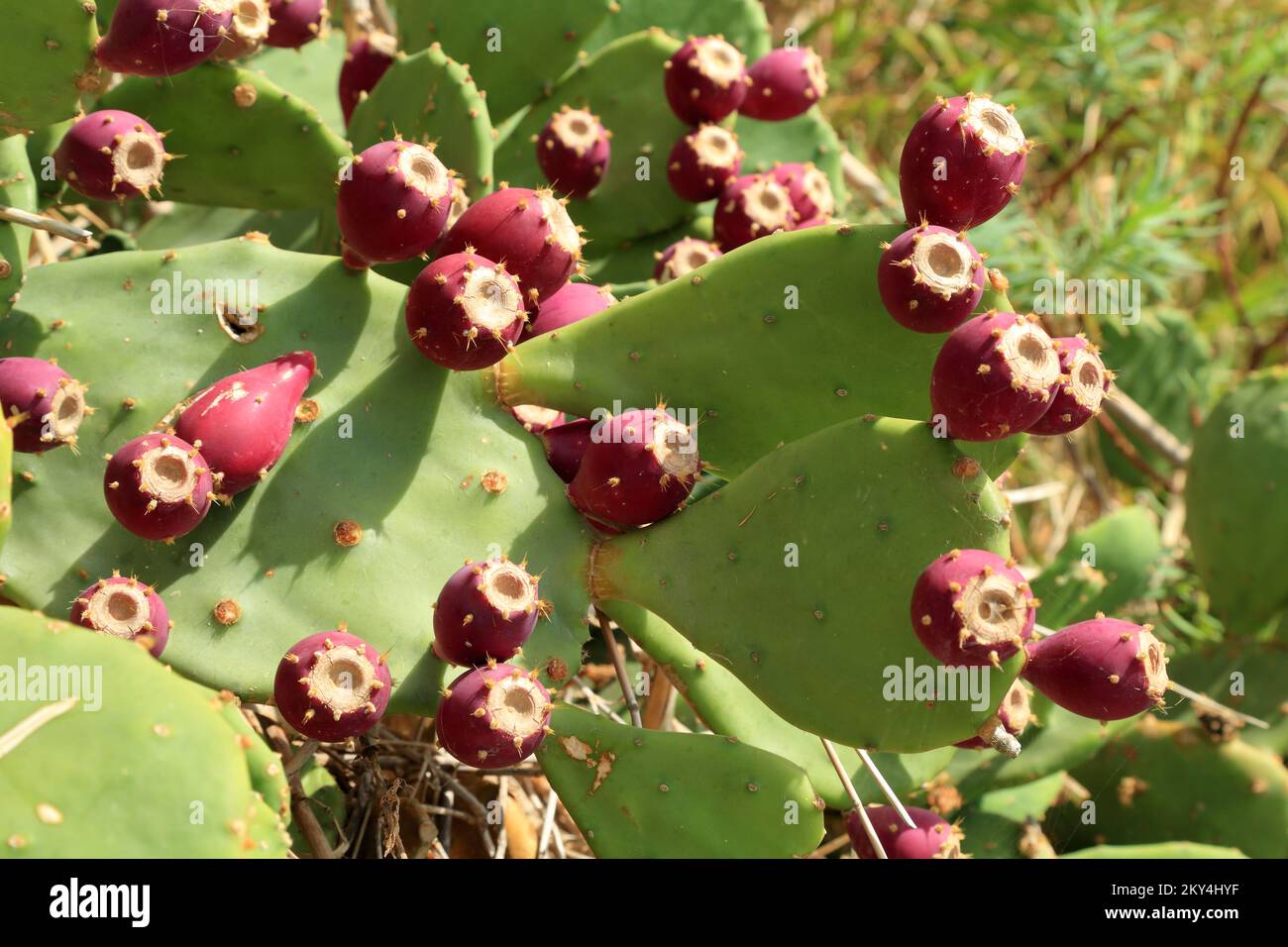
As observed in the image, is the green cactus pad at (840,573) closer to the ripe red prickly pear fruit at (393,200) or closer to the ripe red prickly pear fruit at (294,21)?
the ripe red prickly pear fruit at (393,200)

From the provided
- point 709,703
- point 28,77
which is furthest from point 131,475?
point 709,703

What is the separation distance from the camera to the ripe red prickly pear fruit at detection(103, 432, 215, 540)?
4.09ft

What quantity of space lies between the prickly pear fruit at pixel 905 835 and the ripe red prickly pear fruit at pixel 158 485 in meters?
0.79

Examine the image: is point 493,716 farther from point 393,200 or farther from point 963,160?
point 963,160

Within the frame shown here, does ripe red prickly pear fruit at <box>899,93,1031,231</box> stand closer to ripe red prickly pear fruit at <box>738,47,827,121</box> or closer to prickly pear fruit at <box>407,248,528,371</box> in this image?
prickly pear fruit at <box>407,248,528,371</box>

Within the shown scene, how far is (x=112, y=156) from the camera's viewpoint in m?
1.45

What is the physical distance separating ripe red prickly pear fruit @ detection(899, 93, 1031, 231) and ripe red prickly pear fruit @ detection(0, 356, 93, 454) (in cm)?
87

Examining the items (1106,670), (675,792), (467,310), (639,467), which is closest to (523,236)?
(467,310)

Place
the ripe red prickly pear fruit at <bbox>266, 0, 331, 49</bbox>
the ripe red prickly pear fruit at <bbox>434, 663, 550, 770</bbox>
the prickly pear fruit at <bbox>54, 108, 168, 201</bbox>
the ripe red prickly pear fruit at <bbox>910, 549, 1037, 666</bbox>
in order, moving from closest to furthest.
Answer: the ripe red prickly pear fruit at <bbox>910, 549, 1037, 666</bbox> < the ripe red prickly pear fruit at <bbox>434, 663, 550, 770</bbox> < the prickly pear fruit at <bbox>54, 108, 168, 201</bbox> < the ripe red prickly pear fruit at <bbox>266, 0, 331, 49</bbox>

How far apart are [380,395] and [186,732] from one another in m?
0.52

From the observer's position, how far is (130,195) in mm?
1521

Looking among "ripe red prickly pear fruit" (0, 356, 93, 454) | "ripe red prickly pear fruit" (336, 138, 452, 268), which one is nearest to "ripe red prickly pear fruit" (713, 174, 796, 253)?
"ripe red prickly pear fruit" (336, 138, 452, 268)

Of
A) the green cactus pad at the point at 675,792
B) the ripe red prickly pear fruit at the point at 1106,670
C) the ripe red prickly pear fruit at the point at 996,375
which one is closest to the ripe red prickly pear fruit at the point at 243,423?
the green cactus pad at the point at 675,792
